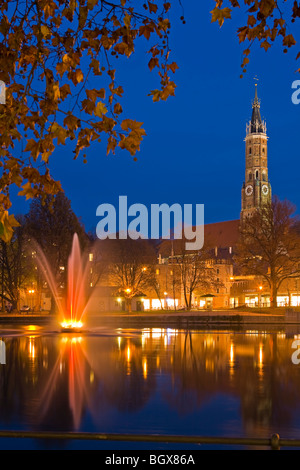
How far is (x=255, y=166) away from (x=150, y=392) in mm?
156733

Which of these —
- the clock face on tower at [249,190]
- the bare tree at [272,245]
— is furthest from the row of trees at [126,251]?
the clock face on tower at [249,190]

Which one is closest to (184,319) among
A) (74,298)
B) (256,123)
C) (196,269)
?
(74,298)

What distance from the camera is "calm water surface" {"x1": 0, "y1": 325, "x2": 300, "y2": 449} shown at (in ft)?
45.2

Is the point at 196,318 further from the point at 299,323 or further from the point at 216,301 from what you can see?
the point at 216,301

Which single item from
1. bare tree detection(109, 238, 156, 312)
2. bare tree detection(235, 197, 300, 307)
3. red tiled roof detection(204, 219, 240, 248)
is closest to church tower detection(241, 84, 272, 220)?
red tiled roof detection(204, 219, 240, 248)

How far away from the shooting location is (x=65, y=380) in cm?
2100

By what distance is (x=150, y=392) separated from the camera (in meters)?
18.5

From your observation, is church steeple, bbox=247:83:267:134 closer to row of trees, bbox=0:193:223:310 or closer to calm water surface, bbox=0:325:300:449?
row of trees, bbox=0:193:223:310

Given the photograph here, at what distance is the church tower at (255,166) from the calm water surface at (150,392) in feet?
444

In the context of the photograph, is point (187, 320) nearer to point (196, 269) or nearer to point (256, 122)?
point (196, 269)

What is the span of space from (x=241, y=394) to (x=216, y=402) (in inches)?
59.8

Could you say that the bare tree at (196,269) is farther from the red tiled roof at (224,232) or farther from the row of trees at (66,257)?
the red tiled roof at (224,232)

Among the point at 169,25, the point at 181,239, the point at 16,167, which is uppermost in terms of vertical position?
the point at 181,239
